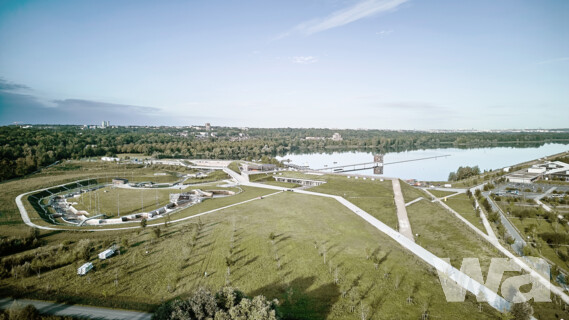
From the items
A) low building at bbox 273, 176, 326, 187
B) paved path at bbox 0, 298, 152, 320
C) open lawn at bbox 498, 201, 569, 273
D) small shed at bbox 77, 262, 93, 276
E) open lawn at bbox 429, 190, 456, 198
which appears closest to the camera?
paved path at bbox 0, 298, 152, 320

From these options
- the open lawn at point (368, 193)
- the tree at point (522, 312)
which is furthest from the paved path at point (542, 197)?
the tree at point (522, 312)

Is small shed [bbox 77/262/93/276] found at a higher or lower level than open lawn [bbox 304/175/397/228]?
lower

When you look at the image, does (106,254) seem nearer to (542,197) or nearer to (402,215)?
(402,215)

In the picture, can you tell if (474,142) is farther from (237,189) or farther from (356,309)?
(356,309)

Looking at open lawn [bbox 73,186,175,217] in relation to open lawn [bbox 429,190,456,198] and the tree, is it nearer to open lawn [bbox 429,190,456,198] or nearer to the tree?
the tree

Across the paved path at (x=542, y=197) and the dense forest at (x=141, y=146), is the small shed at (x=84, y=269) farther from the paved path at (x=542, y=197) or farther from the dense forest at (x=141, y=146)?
the dense forest at (x=141, y=146)

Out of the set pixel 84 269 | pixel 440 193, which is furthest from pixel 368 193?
pixel 84 269

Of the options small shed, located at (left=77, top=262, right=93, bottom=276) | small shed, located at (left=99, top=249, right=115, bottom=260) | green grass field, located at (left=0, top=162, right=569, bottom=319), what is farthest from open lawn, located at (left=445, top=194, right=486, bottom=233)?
small shed, located at (left=77, top=262, right=93, bottom=276)
